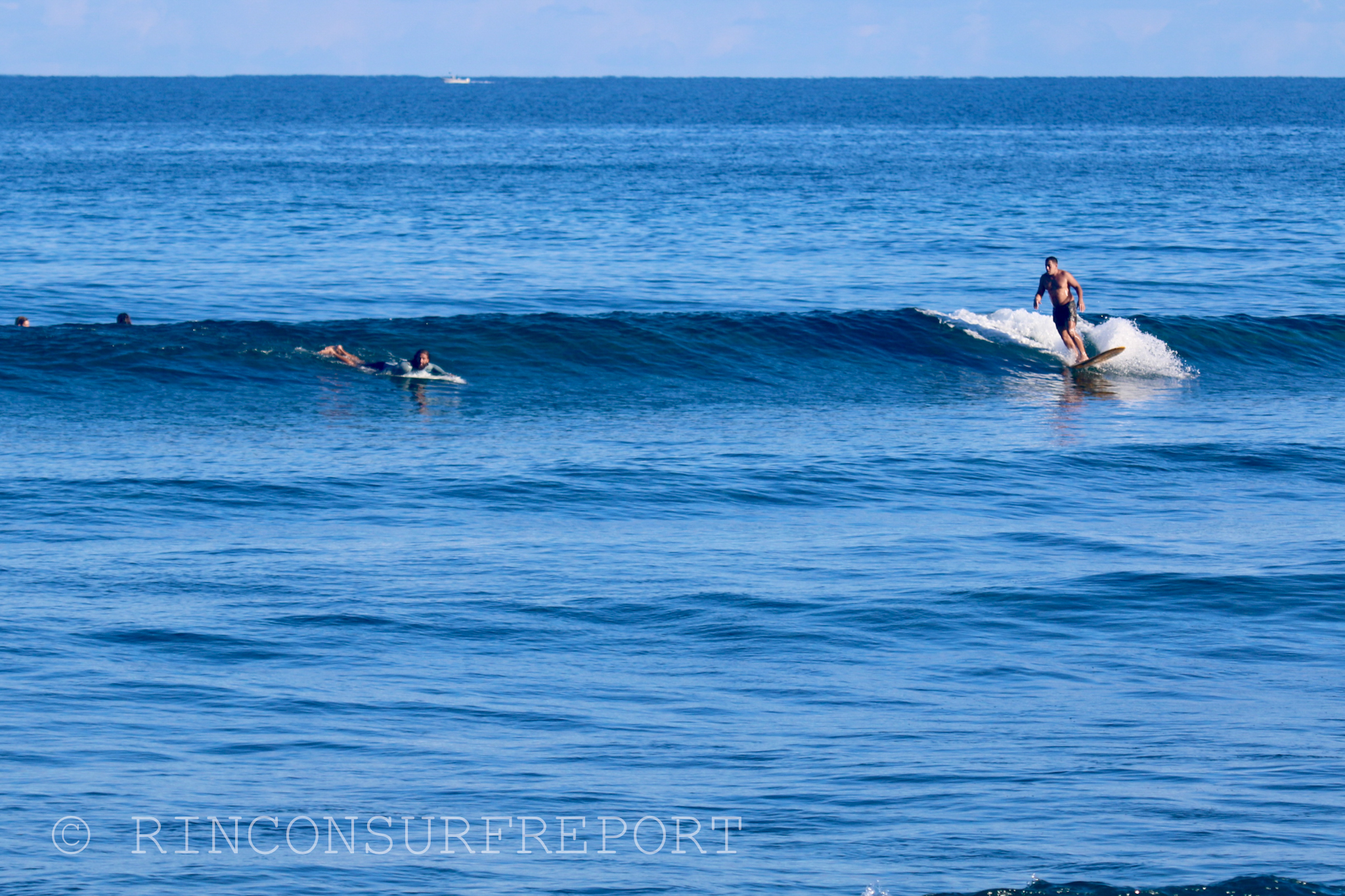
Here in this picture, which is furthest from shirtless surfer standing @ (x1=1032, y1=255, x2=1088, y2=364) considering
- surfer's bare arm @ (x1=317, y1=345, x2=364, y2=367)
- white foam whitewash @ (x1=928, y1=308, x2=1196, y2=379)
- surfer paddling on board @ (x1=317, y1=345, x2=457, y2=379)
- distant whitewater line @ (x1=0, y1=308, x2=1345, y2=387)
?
surfer's bare arm @ (x1=317, y1=345, x2=364, y2=367)

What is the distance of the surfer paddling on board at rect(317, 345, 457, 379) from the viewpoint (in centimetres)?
2241

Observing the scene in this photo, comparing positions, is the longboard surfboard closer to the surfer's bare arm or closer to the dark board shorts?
the dark board shorts

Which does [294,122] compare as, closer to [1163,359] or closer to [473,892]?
[1163,359]

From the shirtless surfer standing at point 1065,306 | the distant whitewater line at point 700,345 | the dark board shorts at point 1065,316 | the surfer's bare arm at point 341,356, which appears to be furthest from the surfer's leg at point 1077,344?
the surfer's bare arm at point 341,356

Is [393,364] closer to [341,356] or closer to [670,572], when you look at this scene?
[341,356]

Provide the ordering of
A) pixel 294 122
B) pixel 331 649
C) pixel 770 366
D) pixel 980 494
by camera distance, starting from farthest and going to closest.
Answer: pixel 294 122
pixel 770 366
pixel 980 494
pixel 331 649

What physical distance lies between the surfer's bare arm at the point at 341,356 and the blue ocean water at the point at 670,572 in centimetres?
25

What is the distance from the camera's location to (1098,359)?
2447cm

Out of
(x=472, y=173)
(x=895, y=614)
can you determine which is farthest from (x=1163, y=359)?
(x=472, y=173)

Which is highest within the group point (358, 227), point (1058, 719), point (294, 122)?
point (294, 122)

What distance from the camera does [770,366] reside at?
2412 cm

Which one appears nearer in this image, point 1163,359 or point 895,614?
point 895,614

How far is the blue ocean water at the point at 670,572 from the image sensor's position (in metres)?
7.14

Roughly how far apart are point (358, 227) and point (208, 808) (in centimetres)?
3532
